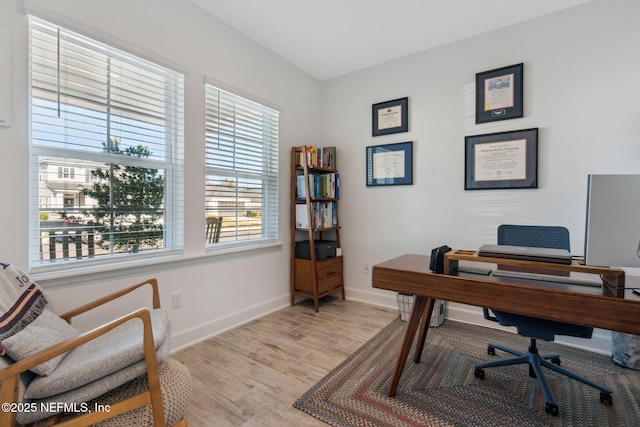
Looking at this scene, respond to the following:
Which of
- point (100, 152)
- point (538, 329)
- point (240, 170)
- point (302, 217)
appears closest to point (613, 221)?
point (538, 329)

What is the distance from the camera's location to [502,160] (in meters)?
2.48

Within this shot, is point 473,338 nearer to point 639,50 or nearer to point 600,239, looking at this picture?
point 600,239

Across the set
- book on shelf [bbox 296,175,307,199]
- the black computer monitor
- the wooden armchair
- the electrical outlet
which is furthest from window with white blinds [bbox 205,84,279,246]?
the black computer monitor

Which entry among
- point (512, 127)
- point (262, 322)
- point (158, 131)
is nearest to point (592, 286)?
point (512, 127)

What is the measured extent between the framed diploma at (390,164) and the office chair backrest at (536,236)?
1.14m

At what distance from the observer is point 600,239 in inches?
44.3

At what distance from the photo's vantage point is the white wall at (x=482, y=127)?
2123 millimetres

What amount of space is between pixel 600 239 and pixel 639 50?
1.96 m

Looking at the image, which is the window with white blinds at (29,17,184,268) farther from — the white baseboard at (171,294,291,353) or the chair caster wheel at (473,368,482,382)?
the chair caster wheel at (473,368,482,382)

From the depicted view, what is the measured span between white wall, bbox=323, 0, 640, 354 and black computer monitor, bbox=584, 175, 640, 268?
55.3 inches

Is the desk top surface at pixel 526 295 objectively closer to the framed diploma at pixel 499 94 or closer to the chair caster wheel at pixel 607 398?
the chair caster wheel at pixel 607 398

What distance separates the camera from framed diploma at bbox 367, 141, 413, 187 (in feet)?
9.71

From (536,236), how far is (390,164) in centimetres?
153

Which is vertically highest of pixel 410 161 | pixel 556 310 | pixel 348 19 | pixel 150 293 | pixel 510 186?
pixel 348 19
